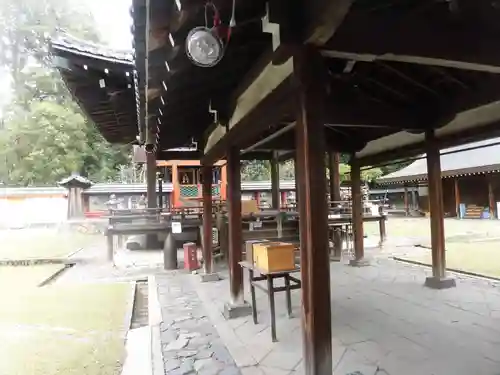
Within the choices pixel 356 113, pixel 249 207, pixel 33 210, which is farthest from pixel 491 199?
pixel 33 210

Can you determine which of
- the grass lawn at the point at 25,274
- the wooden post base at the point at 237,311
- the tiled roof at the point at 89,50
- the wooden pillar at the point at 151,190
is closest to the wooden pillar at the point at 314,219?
the wooden post base at the point at 237,311

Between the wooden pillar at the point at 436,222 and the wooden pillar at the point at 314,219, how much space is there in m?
4.34

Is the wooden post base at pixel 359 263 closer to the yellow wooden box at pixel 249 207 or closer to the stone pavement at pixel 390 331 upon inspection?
the stone pavement at pixel 390 331

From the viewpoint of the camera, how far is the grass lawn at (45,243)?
1376 cm

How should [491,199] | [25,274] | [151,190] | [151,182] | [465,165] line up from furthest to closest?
[465,165], [491,199], [151,190], [151,182], [25,274]

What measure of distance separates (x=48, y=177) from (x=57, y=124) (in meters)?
3.57

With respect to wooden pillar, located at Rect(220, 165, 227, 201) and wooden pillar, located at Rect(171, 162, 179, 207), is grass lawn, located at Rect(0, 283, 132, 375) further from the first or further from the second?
wooden pillar, located at Rect(220, 165, 227, 201)

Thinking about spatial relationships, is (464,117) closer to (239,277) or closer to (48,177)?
(239,277)

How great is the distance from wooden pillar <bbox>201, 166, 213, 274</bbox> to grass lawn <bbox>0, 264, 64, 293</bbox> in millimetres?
3733

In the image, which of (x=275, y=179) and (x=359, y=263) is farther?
(x=275, y=179)

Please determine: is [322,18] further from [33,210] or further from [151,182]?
[33,210]

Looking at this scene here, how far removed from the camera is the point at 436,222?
21.2ft

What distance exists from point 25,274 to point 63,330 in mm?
5923

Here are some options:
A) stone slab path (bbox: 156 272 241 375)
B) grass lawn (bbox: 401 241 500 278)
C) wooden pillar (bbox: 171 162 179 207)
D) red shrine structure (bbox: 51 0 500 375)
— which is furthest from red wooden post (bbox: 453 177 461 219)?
stone slab path (bbox: 156 272 241 375)
